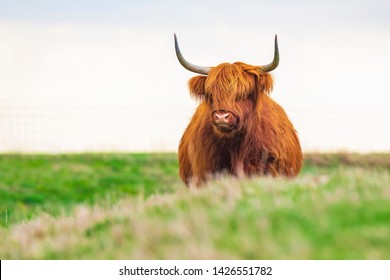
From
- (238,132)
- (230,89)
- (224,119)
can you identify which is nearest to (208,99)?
(230,89)

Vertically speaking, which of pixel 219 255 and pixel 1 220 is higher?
pixel 1 220

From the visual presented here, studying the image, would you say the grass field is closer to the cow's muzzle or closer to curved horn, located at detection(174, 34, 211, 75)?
the cow's muzzle

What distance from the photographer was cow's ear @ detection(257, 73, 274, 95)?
14141 millimetres

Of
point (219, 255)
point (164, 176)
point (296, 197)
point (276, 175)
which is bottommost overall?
point (219, 255)

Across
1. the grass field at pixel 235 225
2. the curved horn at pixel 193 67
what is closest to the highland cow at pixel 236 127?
the curved horn at pixel 193 67

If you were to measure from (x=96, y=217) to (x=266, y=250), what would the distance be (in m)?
2.95

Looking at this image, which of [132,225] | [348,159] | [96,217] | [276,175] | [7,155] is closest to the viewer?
[132,225]

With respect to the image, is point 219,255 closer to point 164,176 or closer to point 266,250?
point 266,250

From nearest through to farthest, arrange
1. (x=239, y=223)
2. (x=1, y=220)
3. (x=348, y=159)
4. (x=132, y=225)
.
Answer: (x=239, y=223), (x=132, y=225), (x=1, y=220), (x=348, y=159)

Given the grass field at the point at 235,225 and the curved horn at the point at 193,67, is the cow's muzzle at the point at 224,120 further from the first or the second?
the grass field at the point at 235,225

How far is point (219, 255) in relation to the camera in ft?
27.0

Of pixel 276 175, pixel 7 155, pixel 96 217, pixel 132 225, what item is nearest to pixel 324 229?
pixel 132 225

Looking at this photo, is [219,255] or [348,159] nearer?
Answer: [219,255]

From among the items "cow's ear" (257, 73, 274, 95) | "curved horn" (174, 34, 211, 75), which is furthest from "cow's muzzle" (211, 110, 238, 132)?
"curved horn" (174, 34, 211, 75)
